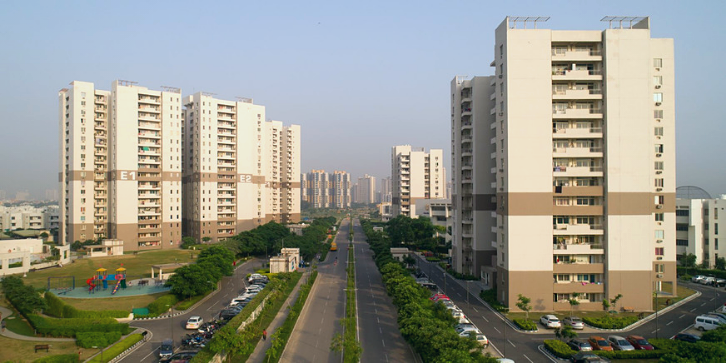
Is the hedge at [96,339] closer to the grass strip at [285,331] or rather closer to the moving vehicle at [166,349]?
the moving vehicle at [166,349]

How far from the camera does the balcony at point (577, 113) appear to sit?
108ft

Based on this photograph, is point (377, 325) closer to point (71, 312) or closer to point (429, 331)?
point (429, 331)

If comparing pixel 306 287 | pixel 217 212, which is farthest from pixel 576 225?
pixel 217 212

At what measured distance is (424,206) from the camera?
10250cm

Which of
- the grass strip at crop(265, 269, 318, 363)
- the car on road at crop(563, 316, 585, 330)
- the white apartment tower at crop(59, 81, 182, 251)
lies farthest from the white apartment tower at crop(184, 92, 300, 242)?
the car on road at crop(563, 316, 585, 330)

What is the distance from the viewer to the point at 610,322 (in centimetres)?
2867

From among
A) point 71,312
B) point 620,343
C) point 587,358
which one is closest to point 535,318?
point 620,343

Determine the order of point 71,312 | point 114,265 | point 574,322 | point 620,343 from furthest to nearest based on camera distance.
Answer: point 114,265 → point 71,312 → point 574,322 → point 620,343

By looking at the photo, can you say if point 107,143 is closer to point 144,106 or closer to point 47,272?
point 144,106

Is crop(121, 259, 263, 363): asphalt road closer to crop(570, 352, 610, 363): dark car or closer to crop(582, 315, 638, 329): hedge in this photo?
crop(570, 352, 610, 363): dark car

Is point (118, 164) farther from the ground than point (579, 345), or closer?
farther from the ground

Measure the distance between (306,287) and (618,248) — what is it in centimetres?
2471

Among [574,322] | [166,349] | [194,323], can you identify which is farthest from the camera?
[194,323]

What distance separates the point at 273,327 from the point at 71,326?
489 inches
